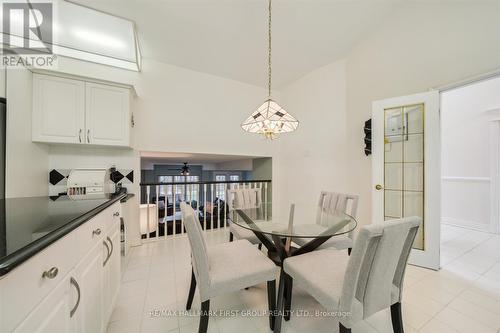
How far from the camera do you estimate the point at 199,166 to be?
26.6ft

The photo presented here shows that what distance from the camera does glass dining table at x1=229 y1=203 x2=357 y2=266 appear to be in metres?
1.54

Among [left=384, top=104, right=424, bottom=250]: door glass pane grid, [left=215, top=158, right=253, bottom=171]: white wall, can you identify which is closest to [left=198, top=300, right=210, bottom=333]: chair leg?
[left=384, top=104, right=424, bottom=250]: door glass pane grid

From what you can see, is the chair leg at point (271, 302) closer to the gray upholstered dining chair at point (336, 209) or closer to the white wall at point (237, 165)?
the gray upholstered dining chair at point (336, 209)

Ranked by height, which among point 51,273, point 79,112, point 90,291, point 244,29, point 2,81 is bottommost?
point 90,291

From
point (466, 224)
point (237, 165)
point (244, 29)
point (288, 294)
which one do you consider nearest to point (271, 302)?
point (288, 294)

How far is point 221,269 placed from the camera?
1.32 meters

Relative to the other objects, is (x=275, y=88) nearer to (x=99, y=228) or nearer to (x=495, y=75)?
(x=495, y=75)

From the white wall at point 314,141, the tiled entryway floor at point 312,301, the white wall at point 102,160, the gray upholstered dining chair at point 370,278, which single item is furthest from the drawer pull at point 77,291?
the white wall at point 314,141

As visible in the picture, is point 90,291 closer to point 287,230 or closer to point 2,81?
point 287,230

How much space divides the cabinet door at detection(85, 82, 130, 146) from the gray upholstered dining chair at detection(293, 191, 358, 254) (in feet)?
8.30

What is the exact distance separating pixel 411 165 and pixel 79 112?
4.21m

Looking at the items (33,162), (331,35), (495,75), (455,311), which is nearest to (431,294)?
(455,311)

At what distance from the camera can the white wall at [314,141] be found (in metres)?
3.11

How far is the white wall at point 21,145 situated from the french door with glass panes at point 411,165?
3.98 metres
